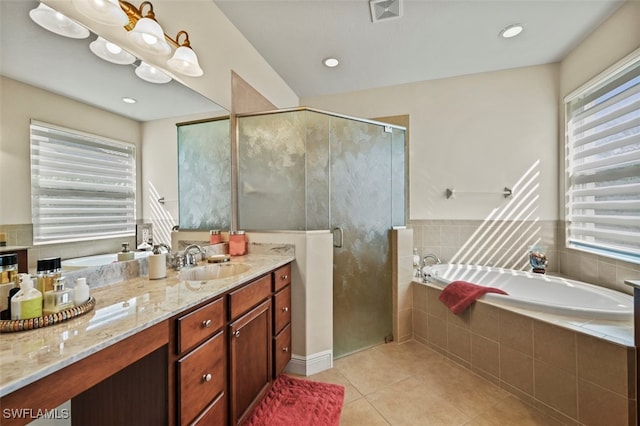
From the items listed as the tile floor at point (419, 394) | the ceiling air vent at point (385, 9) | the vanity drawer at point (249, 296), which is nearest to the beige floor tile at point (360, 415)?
the tile floor at point (419, 394)

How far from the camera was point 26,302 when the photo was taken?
77cm

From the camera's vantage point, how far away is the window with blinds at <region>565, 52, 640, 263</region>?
1973 millimetres

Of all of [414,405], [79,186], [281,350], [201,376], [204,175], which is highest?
[204,175]

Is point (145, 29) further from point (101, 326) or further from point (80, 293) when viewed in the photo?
point (101, 326)

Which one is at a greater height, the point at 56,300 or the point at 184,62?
the point at 184,62

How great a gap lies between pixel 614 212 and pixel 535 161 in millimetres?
854

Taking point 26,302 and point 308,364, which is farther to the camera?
point 308,364

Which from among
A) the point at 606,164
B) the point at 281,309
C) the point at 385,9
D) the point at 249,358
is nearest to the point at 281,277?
the point at 281,309

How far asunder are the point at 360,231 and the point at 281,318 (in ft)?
3.10

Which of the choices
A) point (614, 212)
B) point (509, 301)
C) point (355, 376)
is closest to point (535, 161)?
point (614, 212)

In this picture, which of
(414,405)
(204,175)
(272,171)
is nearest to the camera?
(414,405)

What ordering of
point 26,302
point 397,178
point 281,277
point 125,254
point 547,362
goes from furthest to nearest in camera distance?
point 397,178
point 281,277
point 547,362
point 125,254
point 26,302

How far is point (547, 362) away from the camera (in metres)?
1.55

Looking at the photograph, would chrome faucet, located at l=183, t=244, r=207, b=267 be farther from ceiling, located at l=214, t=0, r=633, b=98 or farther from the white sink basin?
ceiling, located at l=214, t=0, r=633, b=98
